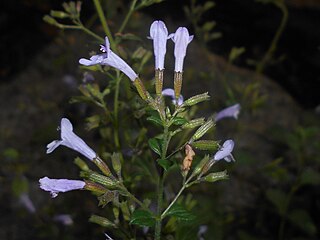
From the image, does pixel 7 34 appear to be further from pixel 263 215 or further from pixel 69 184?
pixel 69 184

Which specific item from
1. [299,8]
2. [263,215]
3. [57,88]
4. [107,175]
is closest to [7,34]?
[57,88]

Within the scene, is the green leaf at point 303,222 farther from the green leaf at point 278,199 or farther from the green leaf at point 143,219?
the green leaf at point 143,219

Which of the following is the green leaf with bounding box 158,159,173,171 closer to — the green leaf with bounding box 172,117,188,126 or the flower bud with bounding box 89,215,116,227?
the green leaf with bounding box 172,117,188,126

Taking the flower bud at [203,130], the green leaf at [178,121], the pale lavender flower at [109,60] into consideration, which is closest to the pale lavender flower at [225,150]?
the flower bud at [203,130]

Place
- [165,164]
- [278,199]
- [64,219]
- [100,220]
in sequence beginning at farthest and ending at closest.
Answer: [278,199] < [64,219] < [100,220] < [165,164]

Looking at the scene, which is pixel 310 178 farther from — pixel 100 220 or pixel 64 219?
pixel 100 220

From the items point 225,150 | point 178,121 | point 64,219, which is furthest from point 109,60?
point 64,219

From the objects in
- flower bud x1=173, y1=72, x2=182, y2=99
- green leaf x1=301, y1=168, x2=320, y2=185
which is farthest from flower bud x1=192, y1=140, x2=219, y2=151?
green leaf x1=301, y1=168, x2=320, y2=185
